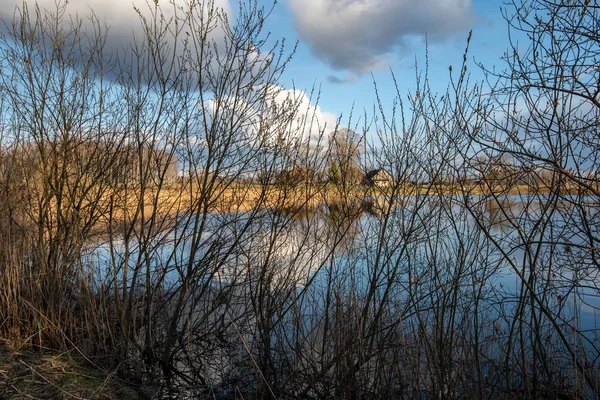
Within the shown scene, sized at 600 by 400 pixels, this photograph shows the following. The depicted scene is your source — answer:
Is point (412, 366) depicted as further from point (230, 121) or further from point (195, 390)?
point (230, 121)

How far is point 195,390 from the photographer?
530cm

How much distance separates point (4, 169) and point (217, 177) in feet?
10.8

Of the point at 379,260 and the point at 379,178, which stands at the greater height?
the point at 379,178

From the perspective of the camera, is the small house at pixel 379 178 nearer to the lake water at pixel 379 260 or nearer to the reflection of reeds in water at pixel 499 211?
the lake water at pixel 379 260

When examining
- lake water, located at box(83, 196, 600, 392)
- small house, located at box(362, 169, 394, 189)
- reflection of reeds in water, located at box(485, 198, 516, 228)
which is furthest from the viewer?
small house, located at box(362, 169, 394, 189)

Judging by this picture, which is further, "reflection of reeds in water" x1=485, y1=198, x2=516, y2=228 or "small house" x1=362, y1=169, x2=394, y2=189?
"small house" x1=362, y1=169, x2=394, y2=189

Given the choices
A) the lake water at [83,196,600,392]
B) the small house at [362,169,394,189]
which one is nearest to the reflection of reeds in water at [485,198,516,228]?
the lake water at [83,196,600,392]

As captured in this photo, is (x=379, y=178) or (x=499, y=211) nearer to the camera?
(x=499, y=211)

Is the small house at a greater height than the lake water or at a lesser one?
greater

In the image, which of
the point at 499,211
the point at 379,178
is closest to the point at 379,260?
the point at 379,178

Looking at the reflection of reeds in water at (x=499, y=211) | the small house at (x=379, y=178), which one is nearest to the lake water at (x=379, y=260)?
the reflection of reeds in water at (x=499, y=211)

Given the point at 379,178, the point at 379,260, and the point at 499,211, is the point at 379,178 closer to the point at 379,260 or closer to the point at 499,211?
the point at 379,260

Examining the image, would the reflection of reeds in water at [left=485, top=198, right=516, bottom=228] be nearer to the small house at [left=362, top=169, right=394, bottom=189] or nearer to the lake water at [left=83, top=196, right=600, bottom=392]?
the lake water at [left=83, top=196, right=600, bottom=392]

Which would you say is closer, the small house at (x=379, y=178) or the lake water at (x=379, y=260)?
the lake water at (x=379, y=260)
